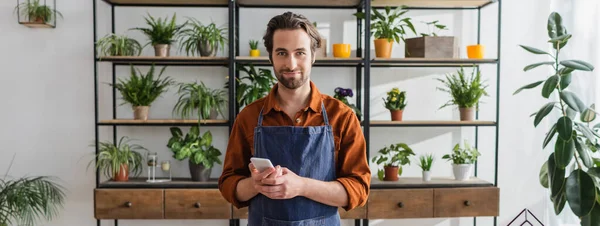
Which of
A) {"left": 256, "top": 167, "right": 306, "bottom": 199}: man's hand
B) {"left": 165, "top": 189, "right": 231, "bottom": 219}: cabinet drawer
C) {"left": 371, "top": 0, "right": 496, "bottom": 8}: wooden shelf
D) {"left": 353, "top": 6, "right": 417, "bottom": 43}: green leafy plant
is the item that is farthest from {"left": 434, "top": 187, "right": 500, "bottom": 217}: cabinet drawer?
{"left": 256, "top": 167, "right": 306, "bottom": 199}: man's hand

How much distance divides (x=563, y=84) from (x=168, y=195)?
244cm

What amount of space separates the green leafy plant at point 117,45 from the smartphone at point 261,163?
7.73 feet

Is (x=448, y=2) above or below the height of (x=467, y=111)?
above

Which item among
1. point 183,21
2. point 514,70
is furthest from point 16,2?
point 514,70

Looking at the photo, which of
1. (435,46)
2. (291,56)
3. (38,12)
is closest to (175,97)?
(38,12)

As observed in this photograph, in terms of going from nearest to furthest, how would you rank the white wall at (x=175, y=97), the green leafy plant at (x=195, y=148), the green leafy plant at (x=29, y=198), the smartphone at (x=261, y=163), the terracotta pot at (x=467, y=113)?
the smartphone at (x=261, y=163), the green leafy plant at (x=29, y=198), the green leafy plant at (x=195, y=148), the terracotta pot at (x=467, y=113), the white wall at (x=175, y=97)

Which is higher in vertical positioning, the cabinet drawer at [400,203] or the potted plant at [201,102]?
the potted plant at [201,102]

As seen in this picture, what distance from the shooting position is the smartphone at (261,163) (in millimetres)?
1490

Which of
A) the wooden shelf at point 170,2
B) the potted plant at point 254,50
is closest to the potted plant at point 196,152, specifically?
the potted plant at point 254,50

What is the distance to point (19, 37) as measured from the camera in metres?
3.82

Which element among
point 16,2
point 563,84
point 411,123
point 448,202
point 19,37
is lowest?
point 448,202

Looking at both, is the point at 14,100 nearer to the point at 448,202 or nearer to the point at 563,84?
the point at 448,202

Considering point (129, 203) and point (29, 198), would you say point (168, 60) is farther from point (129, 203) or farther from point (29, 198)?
point (29, 198)

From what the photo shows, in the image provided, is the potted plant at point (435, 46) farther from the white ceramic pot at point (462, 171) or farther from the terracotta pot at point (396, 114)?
the white ceramic pot at point (462, 171)
